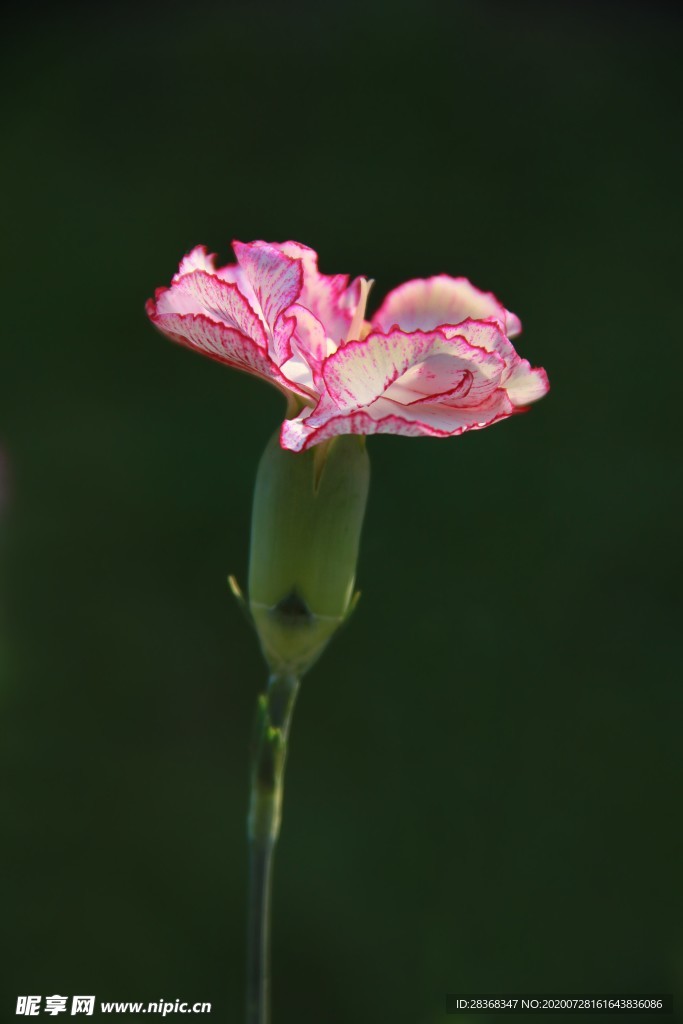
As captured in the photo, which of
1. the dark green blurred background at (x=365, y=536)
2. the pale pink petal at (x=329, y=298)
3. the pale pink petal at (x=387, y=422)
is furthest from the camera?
the dark green blurred background at (x=365, y=536)

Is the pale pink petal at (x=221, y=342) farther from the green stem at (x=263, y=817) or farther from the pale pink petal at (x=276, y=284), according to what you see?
the green stem at (x=263, y=817)

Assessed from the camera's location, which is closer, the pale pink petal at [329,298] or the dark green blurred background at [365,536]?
the pale pink petal at [329,298]

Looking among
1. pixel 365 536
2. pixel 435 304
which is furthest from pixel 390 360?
pixel 365 536

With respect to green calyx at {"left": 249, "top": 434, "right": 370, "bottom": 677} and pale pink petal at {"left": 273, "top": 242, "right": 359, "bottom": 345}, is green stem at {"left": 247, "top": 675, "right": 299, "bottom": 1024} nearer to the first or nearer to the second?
green calyx at {"left": 249, "top": 434, "right": 370, "bottom": 677}

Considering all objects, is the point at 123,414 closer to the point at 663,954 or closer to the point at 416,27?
the point at 416,27

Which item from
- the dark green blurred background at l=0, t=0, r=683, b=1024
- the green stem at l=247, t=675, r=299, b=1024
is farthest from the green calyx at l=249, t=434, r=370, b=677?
the dark green blurred background at l=0, t=0, r=683, b=1024

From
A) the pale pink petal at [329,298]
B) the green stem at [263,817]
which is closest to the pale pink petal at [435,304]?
the pale pink petal at [329,298]
